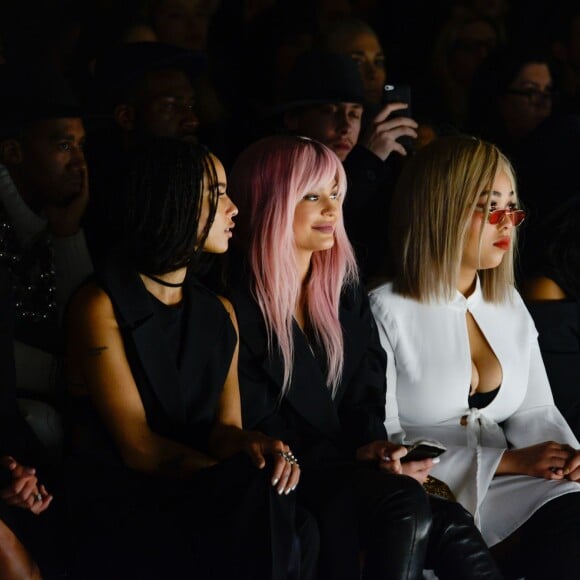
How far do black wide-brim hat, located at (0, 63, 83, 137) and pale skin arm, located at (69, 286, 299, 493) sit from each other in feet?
2.37

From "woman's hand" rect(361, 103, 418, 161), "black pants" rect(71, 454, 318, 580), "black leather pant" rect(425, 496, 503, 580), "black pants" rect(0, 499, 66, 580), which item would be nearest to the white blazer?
"black leather pant" rect(425, 496, 503, 580)

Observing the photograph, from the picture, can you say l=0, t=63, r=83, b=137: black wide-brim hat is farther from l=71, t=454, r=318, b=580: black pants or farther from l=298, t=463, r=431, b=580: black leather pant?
l=298, t=463, r=431, b=580: black leather pant

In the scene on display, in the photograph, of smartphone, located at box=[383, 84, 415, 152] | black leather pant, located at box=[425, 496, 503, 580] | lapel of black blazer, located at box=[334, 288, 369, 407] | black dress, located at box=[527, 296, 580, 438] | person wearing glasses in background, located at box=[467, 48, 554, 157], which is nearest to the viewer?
black leather pant, located at box=[425, 496, 503, 580]

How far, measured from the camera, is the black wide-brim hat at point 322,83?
3287 millimetres

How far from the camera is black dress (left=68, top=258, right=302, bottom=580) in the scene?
87.7 inches

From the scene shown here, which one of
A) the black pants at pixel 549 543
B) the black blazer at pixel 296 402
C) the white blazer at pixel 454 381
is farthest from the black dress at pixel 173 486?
the black pants at pixel 549 543

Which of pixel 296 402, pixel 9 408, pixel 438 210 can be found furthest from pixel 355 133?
pixel 9 408

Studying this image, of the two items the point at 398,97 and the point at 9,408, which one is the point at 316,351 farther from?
the point at 398,97

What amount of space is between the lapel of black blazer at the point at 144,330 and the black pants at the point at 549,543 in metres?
0.84

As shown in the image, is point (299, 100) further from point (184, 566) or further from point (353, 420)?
point (184, 566)

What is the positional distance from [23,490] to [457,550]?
0.91m

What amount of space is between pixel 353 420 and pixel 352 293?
0.31 metres

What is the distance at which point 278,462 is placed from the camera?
7.40ft

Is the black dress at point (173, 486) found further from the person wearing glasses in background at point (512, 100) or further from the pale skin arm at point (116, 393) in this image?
the person wearing glasses in background at point (512, 100)
